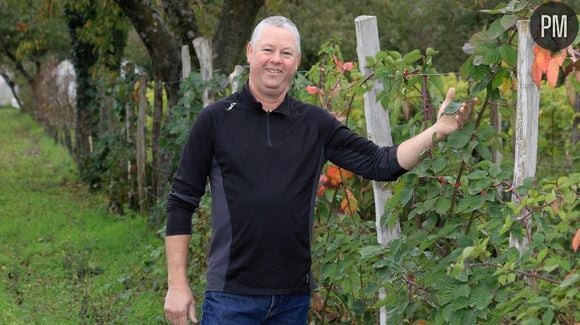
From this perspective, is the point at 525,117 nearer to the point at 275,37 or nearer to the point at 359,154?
the point at 359,154

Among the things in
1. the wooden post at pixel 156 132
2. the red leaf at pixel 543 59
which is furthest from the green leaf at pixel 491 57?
the wooden post at pixel 156 132

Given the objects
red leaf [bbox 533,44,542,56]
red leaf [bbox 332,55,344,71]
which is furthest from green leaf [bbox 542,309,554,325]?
red leaf [bbox 332,55,344,71]

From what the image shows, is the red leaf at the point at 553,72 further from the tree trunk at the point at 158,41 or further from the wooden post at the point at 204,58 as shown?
the tree trunk at the point at 158,41

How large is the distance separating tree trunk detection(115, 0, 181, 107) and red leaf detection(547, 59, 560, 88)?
797 centimetres

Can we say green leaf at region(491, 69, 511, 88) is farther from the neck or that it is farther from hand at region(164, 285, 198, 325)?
hand at region(164, 285, 198, 325)

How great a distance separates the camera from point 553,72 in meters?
3.12

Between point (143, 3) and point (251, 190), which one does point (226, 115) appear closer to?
point (251, 190)

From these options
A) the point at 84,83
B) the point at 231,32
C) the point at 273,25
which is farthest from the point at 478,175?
the point at 84,83

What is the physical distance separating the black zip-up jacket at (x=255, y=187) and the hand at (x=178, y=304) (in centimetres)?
10

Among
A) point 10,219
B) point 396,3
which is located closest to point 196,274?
point 10,219

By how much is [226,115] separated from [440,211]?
907 mm

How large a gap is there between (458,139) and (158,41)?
24.9 ft

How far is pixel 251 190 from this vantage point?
3.68m

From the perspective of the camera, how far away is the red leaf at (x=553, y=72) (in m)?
3.08
